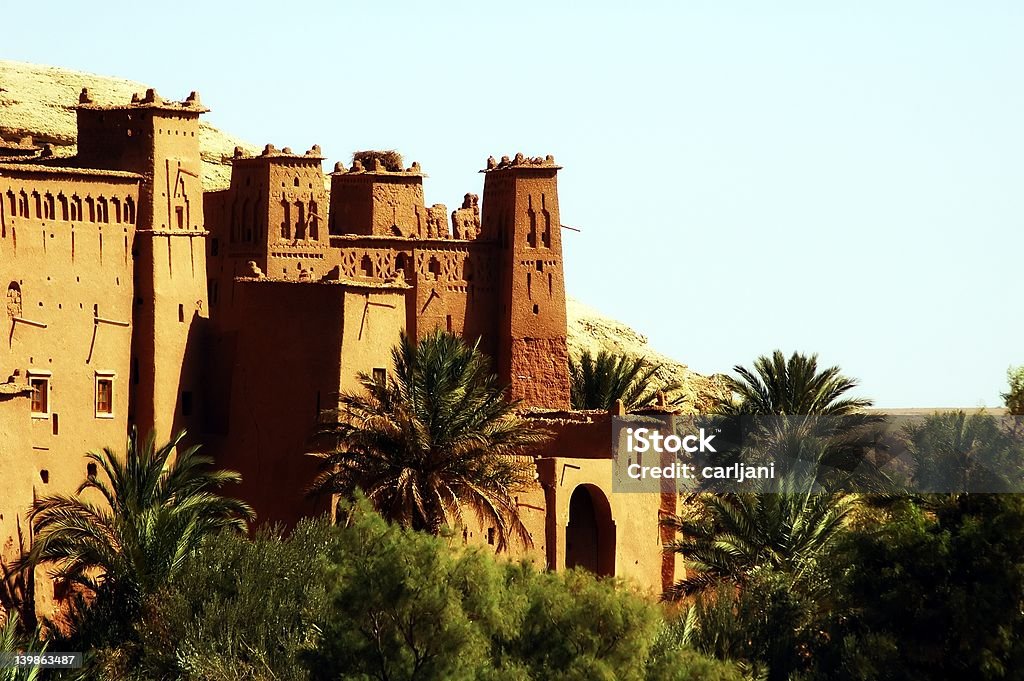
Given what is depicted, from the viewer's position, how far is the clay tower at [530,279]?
59281 mm

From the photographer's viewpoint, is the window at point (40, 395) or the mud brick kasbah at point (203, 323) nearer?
the window at point (40, 395)

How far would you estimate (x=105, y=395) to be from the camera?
2019 inches

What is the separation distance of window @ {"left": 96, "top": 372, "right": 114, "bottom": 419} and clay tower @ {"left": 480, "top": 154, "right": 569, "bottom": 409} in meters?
10.2

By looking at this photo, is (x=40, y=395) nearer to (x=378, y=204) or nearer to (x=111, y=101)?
(x=378, y=204)

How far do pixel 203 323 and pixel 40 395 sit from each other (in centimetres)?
444

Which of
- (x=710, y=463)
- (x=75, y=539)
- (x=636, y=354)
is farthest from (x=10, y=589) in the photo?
(x=636, y=354)

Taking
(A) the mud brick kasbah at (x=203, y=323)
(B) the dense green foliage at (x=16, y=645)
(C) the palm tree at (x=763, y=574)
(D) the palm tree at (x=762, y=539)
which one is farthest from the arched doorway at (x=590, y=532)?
(B) the dense green foliage at (x=16, y=645)

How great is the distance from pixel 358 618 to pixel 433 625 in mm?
1061

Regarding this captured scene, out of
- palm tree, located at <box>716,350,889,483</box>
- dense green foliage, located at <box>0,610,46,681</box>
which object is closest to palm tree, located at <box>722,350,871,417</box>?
palm tree, located at <box>716,350,889,483</box>

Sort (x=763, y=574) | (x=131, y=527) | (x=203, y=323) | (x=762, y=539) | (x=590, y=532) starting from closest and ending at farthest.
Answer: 1. (x=131, y=527)
2. (x=763, y=574)
3. (x=762, y=539)
4. (x=590, y=532)
5. (x=203, y=323)

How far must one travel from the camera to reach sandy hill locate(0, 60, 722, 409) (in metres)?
74.3

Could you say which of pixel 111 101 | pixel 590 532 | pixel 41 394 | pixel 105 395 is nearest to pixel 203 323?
pixel 105 395

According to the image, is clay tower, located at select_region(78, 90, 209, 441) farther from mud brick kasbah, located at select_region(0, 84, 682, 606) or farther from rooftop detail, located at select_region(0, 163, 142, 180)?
rooftop detail, located at select_region(0, 163, 142, 180)

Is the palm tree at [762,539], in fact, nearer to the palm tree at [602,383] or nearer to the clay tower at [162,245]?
the clay tower at [162,245]
